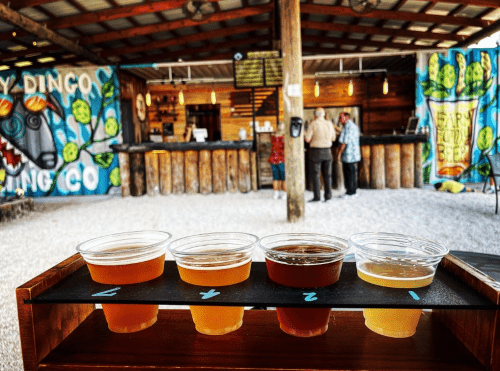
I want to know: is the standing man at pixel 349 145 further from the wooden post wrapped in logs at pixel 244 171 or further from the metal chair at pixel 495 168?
the metal chair at pixel 495 168

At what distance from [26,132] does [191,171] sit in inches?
175

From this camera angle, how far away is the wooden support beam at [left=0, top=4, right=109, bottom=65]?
595 centimetres

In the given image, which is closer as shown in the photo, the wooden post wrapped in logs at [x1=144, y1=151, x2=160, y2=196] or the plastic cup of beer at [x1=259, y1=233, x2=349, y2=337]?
the plastic cup of beer at [x1=259, y1=233, x2=349, y2=337]

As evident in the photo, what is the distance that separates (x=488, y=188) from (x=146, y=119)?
33.7 feet

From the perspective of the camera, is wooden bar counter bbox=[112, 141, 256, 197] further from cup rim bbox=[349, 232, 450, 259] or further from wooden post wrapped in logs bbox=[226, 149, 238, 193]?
cup rim bbox=[349, 232, 450, 259]

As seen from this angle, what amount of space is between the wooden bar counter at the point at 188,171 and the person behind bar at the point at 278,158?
A: 839 mm

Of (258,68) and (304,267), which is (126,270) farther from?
(258,68)

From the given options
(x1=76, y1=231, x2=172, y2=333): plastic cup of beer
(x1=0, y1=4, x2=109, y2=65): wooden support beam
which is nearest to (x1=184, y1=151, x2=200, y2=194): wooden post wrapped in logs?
(x1=0, y1=4, x2=109, y2=65): wooden support beam

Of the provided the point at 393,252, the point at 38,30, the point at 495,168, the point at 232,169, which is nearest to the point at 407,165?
the point at 495,168

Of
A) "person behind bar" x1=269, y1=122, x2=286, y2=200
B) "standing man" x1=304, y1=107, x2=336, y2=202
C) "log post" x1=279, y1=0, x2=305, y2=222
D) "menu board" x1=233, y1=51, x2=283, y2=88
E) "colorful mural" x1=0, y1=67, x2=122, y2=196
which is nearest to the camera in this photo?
"log post" x1=279, y1=0, x2=305, y2=222

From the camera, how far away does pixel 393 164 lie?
25.2ft

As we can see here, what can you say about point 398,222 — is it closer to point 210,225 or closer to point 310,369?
point 210,225

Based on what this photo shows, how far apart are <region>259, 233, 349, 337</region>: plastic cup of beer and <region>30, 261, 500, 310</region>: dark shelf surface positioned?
0.09 feet

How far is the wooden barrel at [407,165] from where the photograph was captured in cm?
768
